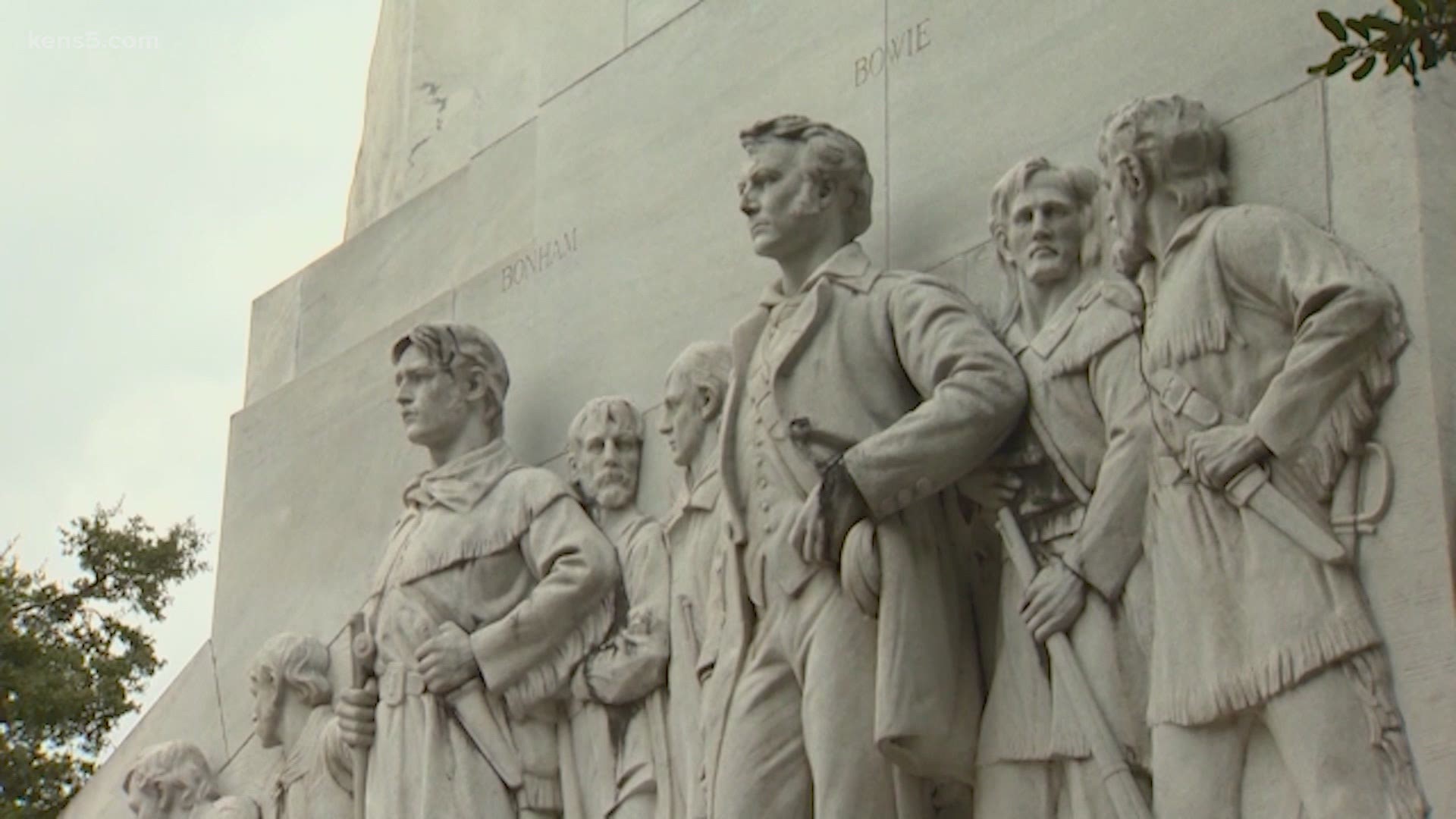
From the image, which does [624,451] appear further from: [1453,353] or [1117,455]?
[1453,353]

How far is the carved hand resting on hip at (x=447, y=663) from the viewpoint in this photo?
13172 millimetres

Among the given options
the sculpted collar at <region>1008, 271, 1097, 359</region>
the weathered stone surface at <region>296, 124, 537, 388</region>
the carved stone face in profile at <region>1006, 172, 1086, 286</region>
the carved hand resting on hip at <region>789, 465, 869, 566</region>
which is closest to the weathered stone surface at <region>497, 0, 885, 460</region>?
the weathered stone surface at <region>296, 124, 537, 388</region>

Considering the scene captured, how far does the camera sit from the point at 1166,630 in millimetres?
10203

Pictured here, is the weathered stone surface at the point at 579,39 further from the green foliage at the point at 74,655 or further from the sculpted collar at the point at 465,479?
the green foliage at the point at 74,655

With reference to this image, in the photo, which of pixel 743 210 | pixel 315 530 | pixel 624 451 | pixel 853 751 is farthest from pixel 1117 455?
pixel 315 530

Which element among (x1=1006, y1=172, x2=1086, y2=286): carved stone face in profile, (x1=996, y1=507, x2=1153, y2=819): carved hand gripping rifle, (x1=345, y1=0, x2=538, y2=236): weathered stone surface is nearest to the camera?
(x1=996, y1=507, x2=1153, y2=819): carved hand gripping rifle

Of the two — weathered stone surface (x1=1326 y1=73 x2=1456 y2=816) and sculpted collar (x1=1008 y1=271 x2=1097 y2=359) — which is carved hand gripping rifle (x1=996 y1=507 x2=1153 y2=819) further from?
weathered stone surface (x1=1326 y1=73 x2=1456 y2=816)

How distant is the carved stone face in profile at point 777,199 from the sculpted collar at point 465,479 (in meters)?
2.14

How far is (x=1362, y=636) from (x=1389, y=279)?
125 cm

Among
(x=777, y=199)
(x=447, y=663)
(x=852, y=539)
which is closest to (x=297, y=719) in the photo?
(x=447, y=663)

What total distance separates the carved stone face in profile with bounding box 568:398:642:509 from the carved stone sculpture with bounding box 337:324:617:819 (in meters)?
0.13

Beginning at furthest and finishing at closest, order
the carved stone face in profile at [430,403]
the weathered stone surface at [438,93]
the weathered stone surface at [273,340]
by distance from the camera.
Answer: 1. the weathered stone surface at [438,93]
2. the weathered stone surface at [273,340]
3. the carved stone face in profile at [430,403]

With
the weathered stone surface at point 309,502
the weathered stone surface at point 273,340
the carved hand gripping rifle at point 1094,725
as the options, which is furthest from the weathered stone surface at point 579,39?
the carved hand gripping rifle at point 1094,725

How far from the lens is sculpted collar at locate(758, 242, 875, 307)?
11773mm
